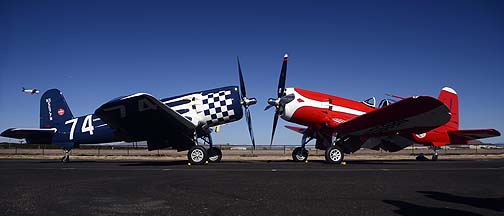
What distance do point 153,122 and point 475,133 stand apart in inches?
659

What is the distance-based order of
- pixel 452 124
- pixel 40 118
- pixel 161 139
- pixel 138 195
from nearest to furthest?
pixel 138 195 < pixel 161 139 < pixel 40 118 < pixel 452 124

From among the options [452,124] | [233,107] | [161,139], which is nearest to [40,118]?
[161,139]

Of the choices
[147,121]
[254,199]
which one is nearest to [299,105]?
[147,121]

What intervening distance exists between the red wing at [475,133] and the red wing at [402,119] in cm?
480

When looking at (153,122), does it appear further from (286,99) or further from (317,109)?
(317,109)

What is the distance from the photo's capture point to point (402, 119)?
14117 millimetres

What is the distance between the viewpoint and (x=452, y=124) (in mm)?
19859

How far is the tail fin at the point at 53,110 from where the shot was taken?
16.8 m

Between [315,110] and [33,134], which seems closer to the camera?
[315,110]

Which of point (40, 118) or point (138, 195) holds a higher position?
point (40, 118)

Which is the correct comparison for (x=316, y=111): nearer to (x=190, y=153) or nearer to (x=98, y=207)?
(x=190, y=153)

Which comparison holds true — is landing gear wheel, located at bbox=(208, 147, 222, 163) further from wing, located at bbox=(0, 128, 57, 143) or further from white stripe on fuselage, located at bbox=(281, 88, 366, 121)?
wing, located at bbox=(0, 128, 57, 143)

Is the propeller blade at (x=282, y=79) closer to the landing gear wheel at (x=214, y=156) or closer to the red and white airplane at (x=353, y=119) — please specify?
the red and white airplane at (x=353, y=119)

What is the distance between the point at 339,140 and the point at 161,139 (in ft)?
26.2
